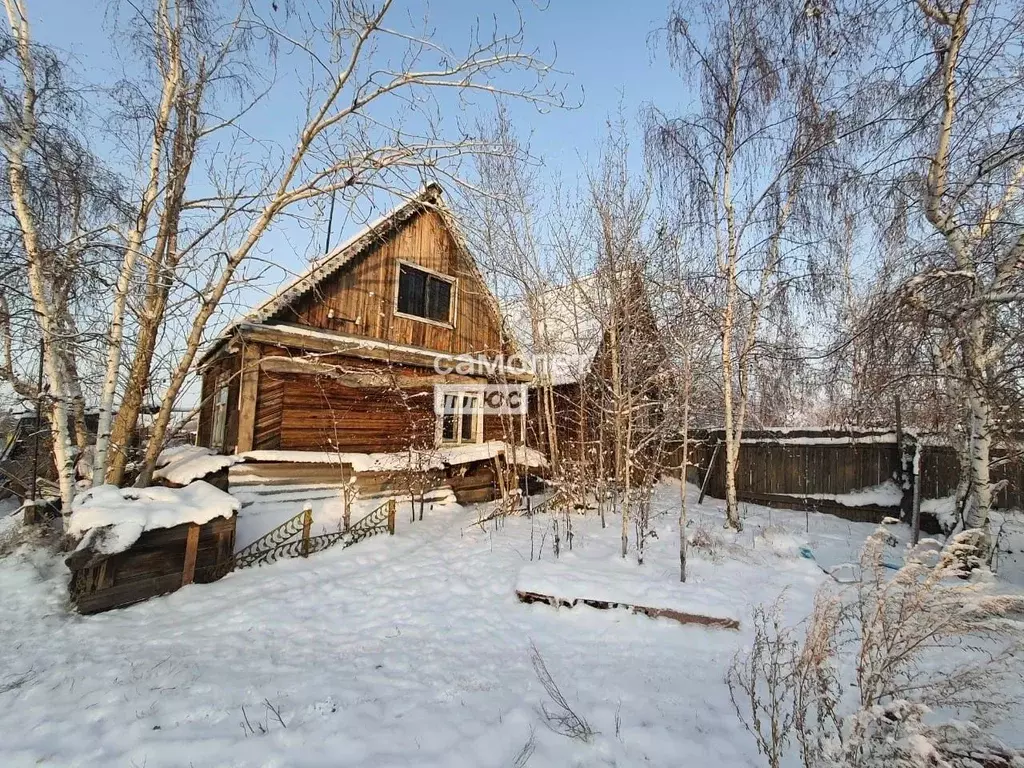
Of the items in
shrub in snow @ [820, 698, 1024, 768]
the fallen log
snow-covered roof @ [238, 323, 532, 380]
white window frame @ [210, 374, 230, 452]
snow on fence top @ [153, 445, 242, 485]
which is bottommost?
the fallen log

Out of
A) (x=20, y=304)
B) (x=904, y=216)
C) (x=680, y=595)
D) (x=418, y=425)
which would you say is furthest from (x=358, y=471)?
(x=904, y=216)

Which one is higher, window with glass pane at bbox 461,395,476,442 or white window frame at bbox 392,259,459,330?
white window frame at bbox 392,259,459,330

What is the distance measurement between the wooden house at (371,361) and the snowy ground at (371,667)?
10.4 ft

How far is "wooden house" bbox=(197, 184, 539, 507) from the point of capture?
837cm

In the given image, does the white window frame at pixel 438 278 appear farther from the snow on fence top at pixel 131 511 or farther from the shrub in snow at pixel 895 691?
the shrub in snow at pixel 895 691

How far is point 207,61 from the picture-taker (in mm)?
7047

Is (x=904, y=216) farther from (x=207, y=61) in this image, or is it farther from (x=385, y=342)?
(x=207, y=61)

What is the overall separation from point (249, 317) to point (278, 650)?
5.87 metres

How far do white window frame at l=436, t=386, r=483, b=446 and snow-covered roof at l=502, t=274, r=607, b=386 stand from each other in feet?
5.97

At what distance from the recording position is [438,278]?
443 inches

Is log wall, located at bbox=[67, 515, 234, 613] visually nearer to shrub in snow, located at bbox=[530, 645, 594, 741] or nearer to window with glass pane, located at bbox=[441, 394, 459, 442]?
shrub in snow, located at bbox=[530, 645, 594, 741]

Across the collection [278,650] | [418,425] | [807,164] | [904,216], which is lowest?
[278,650]

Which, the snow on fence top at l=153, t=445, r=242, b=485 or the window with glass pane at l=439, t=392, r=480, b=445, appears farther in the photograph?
the window with glass pane at l=439, t=392, r=480, b=445

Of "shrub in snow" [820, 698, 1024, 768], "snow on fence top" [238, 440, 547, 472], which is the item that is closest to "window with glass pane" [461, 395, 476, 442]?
"snow on fence top" [238, 440, 547, 472]
